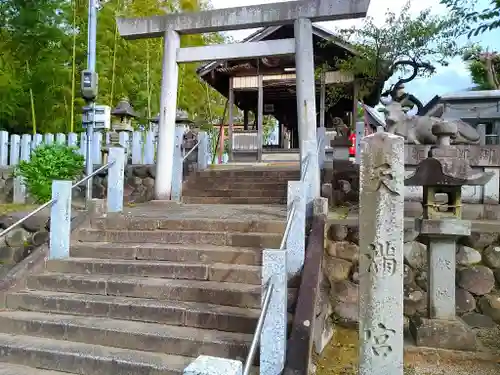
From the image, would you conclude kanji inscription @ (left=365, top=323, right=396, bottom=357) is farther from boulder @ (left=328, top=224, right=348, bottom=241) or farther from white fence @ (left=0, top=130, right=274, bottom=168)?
white fence @ (left=0, top=130, right=274, bottom=168)

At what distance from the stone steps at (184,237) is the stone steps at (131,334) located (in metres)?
1.31

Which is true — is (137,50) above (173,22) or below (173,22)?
above

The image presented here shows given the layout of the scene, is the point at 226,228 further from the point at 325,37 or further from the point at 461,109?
the point at 325,37

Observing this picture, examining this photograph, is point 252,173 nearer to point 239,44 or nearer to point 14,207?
point 239,44

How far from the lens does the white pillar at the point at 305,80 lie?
6723 mm

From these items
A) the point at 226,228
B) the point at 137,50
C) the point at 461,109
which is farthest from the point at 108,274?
the point at 137,50

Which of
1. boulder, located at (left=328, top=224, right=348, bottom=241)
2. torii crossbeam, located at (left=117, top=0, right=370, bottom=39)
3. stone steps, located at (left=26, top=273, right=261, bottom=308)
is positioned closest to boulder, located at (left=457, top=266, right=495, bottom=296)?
boulder, located at (left=328, top=224, right=348, bottom=241)

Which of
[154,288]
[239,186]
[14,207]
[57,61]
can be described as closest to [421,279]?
[154,288]

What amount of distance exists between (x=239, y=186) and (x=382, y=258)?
5997 millimetres

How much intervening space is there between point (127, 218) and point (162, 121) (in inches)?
107

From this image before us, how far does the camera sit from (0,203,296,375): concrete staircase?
3.54m

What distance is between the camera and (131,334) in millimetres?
3672

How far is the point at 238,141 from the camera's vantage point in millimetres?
14609

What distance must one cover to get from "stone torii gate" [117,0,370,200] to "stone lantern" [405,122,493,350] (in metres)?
1.61
